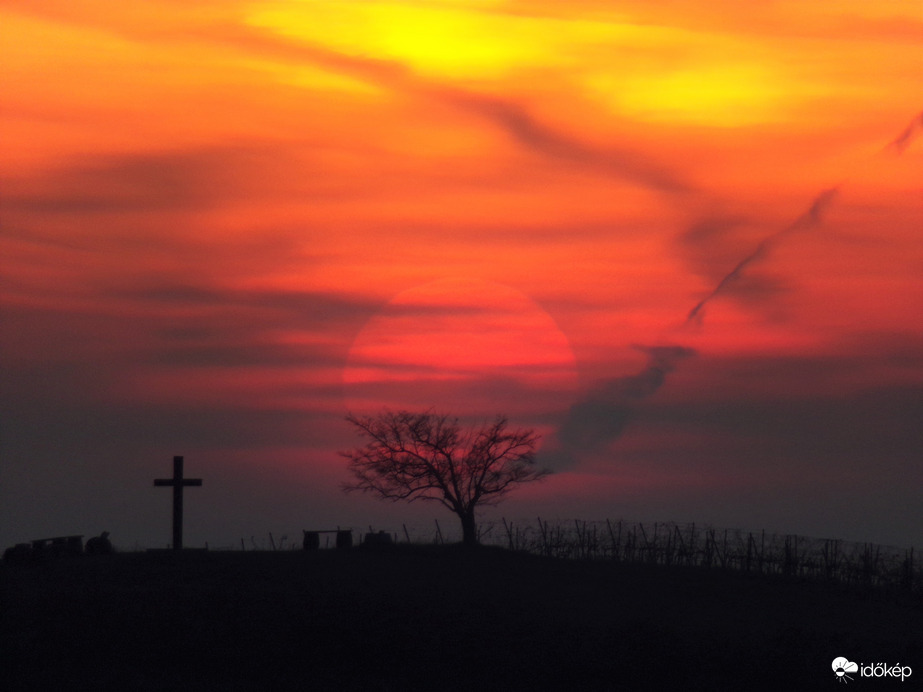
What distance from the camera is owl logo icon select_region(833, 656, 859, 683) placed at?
28.5 metres

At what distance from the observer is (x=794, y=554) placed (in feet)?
186

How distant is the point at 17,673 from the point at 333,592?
1080cm

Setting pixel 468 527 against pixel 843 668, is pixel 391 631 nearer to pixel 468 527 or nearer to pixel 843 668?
pixel 843 668

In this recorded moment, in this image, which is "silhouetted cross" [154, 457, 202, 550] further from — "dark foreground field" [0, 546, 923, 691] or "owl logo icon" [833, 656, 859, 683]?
"owl logo icon" [833, 656, 859, 683]

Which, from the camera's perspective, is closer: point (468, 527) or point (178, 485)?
point (178, 485)

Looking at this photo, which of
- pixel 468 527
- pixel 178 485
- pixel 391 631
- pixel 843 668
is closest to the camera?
pixel 843 668

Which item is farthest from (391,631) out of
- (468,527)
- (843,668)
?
(468,527)

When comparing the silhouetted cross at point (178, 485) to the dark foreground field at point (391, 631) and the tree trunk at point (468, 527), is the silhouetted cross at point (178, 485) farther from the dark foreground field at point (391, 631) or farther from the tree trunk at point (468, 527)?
the tree trunk at point (468, 527)

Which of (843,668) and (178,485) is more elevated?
(178,485)

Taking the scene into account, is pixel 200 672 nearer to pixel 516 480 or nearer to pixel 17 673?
pixel 17 673

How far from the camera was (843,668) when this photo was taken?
29062mm

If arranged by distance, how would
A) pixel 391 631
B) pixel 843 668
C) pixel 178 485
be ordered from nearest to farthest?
pixel 843 668
pixel 391 631
pixel 178 485

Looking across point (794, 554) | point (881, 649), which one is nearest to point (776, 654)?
point (881, 649)

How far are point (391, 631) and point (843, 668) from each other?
12.4 meters
